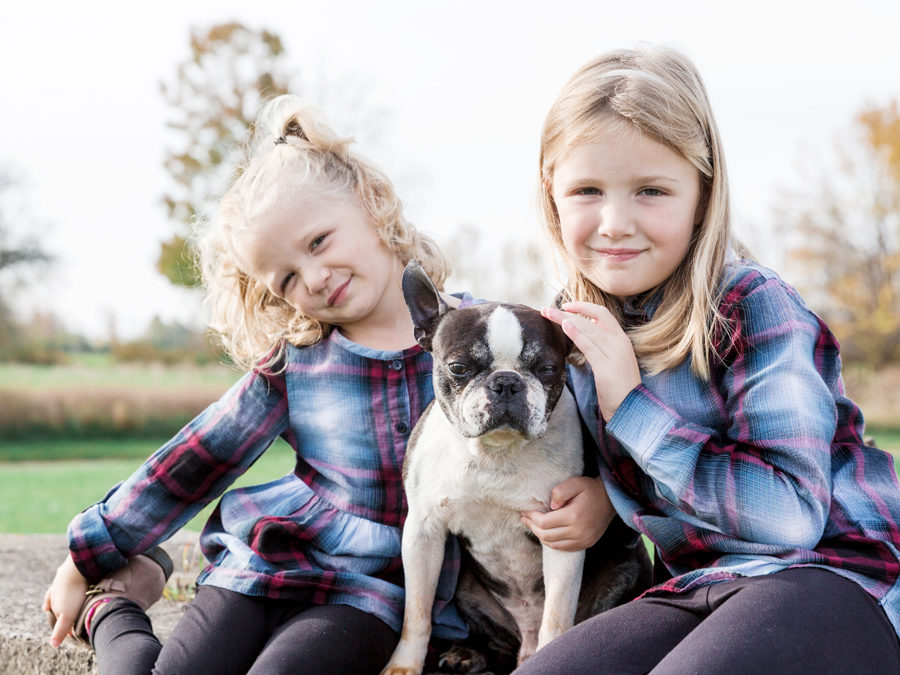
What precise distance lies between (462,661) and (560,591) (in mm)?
548

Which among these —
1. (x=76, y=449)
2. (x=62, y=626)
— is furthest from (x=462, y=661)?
(x=76, y=449)

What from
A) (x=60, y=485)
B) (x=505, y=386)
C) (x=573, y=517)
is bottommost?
(x=60, y=485)

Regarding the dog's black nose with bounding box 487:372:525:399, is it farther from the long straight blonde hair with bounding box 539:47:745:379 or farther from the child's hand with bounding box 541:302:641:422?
the long straight blonde hair with bounding box 539:47:745:379

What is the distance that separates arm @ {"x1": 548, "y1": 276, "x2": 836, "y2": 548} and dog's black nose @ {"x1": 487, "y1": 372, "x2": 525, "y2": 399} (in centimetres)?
21

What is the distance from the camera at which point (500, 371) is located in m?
2.49

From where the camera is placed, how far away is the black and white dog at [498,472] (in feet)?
8.29

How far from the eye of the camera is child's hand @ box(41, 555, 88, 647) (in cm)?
309

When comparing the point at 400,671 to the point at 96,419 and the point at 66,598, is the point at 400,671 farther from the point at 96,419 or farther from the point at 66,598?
the point at 96,419

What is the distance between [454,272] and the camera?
3.56 meters

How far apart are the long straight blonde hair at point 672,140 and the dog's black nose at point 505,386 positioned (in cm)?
38

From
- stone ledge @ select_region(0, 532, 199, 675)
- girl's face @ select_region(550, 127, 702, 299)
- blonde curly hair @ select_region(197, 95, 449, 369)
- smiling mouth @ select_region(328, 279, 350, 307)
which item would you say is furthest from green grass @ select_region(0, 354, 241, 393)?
girl's face @ select_region(550, 127, 702, 299)

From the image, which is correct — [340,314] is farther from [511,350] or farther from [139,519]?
[139,519]

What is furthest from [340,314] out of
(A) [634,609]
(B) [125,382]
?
(B) [125,382]

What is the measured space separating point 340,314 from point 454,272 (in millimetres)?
640
